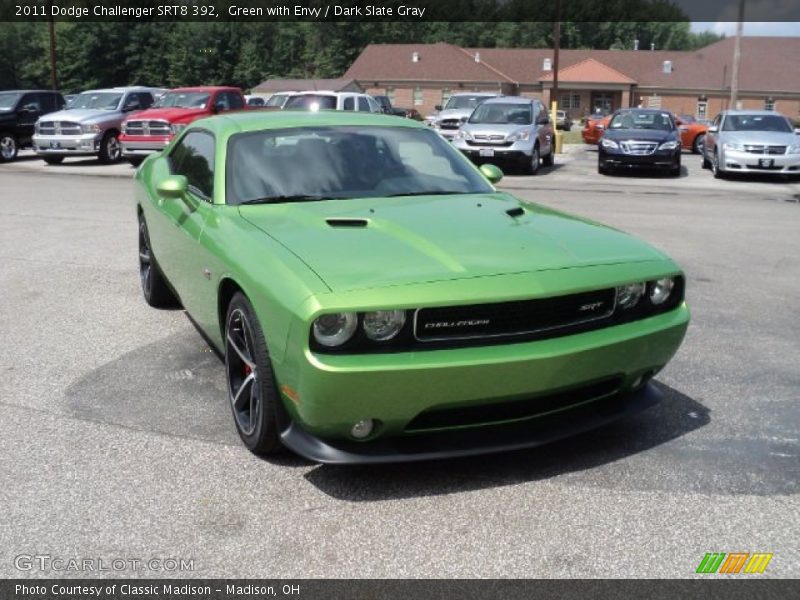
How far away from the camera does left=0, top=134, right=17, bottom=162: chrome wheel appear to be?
71.5 feet

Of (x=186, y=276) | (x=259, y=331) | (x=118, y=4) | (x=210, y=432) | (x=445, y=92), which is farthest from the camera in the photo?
(x=118, y=4)

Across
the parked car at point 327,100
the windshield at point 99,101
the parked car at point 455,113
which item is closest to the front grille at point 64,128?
the windshield at point 99,101

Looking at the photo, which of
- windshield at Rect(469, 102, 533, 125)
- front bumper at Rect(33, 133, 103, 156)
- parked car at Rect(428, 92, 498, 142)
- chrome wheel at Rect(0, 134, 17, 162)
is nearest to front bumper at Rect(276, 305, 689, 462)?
windshield at Rect(469, 102, 533, 125)

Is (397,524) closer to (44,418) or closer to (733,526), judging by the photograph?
(733,526)

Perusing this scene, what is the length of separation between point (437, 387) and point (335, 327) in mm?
448

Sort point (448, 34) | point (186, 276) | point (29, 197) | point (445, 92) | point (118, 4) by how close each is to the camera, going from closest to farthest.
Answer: point (186, 276)
point (29, 197)
point (445, 92)
point (118, 4)
point (448, 34)

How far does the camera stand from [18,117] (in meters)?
22.1

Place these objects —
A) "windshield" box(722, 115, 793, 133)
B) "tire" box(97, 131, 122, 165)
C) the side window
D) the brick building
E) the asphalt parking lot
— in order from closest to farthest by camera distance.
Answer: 1. the asphalt parking lot
2. the side window
3. "windshield" box(722, 115, 793, 133)
4. "tire" box(97, 131, 122, 165)
5. the brick building

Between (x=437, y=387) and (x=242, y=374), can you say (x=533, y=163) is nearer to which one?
(x=242, y=374)

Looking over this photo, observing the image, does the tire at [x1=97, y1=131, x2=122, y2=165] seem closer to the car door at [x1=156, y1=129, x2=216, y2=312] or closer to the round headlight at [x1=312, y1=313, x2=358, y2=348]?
the car door at [x1=156, y1=129, x2=216, y2=312]

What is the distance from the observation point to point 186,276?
4.94 m

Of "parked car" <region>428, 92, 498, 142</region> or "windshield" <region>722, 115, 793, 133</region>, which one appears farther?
"parked car" <region>428, 92, 498, 142</region>

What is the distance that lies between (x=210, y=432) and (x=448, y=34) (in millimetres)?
115674

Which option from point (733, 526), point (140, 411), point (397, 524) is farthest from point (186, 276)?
point (733, 526)
